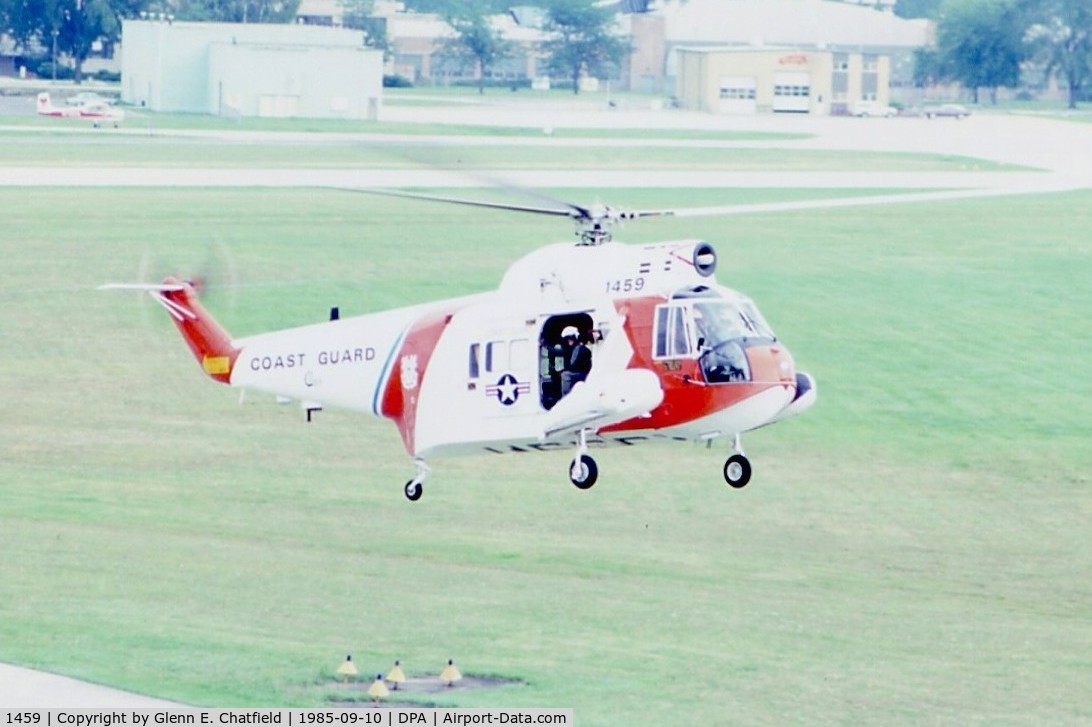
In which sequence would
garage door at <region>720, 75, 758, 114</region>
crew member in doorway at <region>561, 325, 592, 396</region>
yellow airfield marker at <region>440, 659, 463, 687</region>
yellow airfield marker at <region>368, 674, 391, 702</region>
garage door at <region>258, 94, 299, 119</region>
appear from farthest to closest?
garage door at <region>720, 75, 758, 114</region>
garage door at <region>258, 94, 299, 119</region>
yellow airfield marker at <region>440, 659, 463, 687</region>
yellow airfield marker at <region>368, 674, 391, 702</region>
crew member in doorway at <region>561, 325, 592, 396</region>

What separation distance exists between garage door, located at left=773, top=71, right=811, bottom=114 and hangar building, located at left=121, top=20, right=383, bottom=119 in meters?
45.3

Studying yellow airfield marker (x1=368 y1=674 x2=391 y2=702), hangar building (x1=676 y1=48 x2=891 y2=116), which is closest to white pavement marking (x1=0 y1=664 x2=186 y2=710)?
yellow airfield marker (x1=368 y1=674 x2=391 y2=702)

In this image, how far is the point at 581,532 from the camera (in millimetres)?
43719

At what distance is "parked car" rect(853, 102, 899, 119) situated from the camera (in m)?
183

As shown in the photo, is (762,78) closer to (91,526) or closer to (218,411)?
(218,411)

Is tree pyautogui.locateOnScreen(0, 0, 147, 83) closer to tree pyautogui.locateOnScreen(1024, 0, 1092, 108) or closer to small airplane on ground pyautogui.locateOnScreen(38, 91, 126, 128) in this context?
small airplane on ground pyautogui.locateOnScreen(38, 91, 126, 128)

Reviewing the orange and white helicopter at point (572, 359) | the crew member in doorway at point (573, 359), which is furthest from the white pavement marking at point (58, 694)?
the crew member in doorway at point (573, 359)

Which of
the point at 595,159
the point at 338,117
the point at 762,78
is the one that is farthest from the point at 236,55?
the point at 762,78

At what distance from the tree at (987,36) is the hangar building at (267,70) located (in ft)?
204

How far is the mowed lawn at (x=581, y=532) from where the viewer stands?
1316 inches

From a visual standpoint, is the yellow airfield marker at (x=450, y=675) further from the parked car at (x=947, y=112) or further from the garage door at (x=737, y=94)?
the garage door at (x=737, y=94)

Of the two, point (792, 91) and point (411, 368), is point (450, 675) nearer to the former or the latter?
point (411, 368)

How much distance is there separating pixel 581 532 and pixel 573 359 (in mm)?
14647

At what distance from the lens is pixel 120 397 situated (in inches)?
2269
